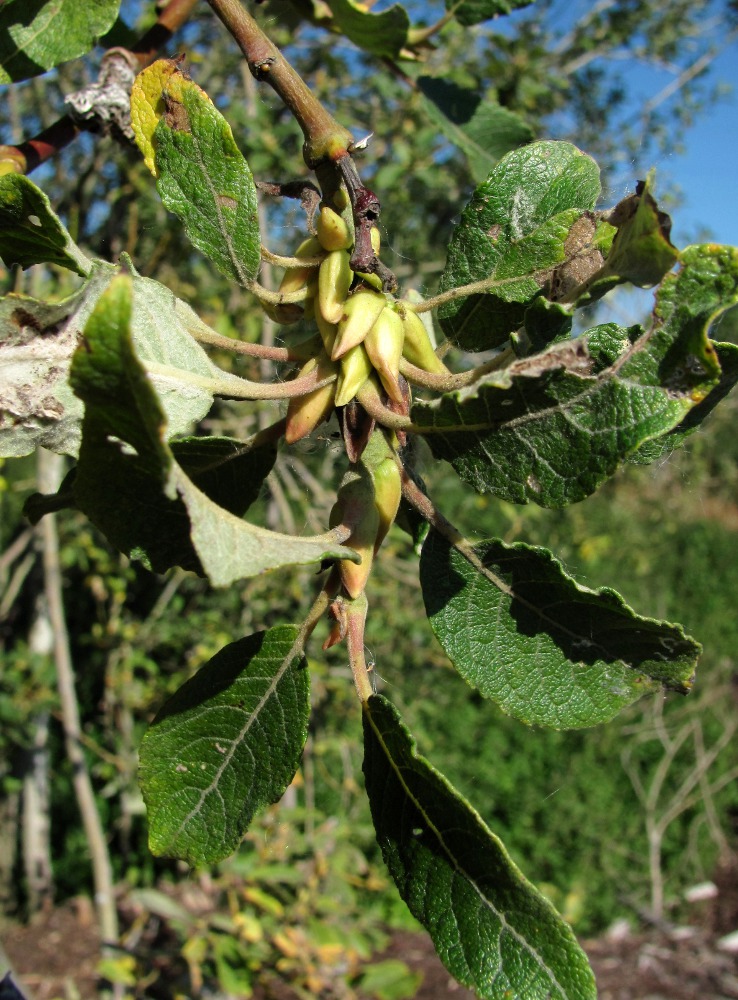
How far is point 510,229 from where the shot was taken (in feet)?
2.13

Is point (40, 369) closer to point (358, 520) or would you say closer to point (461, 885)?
point (358, 520)

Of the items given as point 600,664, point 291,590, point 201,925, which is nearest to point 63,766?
point 201,925

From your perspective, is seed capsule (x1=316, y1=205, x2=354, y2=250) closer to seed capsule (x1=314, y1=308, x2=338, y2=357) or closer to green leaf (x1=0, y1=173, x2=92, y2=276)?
seed capsule (x1=314, y1=308, x2=338, y2=357)

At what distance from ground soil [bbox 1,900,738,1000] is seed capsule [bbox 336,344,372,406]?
2283 mm

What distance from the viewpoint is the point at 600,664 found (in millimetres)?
641

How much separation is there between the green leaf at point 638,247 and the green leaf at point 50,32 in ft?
1.66

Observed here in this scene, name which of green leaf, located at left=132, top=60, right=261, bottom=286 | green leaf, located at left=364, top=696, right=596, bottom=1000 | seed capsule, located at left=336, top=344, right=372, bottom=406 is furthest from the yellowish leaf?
green leaf, located at left=364, top=696, right=596, bottom=1000

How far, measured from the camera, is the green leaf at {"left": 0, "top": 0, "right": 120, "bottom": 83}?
0.75m

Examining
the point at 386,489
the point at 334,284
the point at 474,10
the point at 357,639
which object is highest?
the point at 474,10

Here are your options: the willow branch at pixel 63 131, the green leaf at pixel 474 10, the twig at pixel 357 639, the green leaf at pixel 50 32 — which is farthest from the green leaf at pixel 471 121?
the twig at pixel 357 639

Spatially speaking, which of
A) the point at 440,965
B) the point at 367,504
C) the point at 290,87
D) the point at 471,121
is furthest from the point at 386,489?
the point at 440,965

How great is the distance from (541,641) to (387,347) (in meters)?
0.26

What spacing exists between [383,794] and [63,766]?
12.8 feet

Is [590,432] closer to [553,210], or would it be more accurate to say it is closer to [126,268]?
[553,210]
